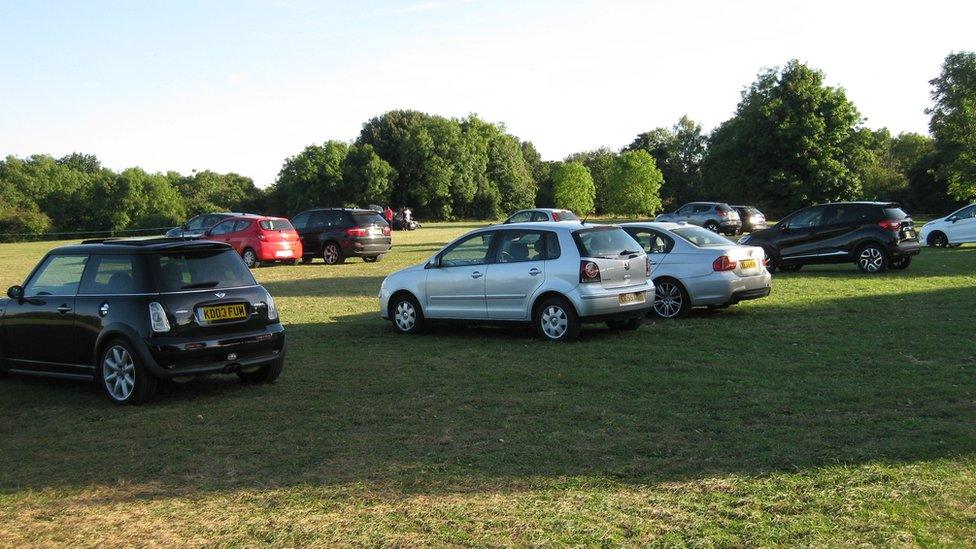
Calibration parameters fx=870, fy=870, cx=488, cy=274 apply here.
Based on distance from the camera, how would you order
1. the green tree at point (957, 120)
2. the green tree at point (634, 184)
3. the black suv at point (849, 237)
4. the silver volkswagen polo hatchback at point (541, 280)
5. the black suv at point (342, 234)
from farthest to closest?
the green tree at point (634, 184), the green tree at point (957, 120), the black suv at point (342, 234), the black suv at point (849, 237), the silver volkswagen polo hatchback at point (541, 280)

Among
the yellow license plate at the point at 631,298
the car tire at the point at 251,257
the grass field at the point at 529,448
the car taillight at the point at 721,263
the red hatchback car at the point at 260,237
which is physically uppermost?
the red hatchback car at the point at 260,237

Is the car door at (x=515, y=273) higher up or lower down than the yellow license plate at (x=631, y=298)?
higher up

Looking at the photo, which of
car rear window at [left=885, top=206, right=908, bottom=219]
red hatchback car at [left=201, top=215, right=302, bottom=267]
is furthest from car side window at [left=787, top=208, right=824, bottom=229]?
red hatchback car at [left=201, top=215, right=302, bottom=267]

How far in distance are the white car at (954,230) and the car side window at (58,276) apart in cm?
2878

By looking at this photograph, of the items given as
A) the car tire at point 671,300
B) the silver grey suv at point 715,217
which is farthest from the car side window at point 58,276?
the silver grey suv at point 715,217

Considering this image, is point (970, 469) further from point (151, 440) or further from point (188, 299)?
point (188, 299)

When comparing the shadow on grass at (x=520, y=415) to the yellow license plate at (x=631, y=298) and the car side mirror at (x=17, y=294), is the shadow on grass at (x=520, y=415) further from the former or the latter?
the car side mirror at (x=17, y=294)

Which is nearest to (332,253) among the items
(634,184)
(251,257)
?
(251,257)

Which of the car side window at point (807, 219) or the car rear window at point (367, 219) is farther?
the car rear window at point (367, 219)

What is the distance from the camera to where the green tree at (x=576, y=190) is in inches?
4003

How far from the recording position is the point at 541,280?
1162 cm

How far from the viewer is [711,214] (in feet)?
148

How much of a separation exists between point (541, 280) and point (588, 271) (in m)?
0.67

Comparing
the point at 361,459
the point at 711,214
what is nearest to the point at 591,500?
the point at 361,459
